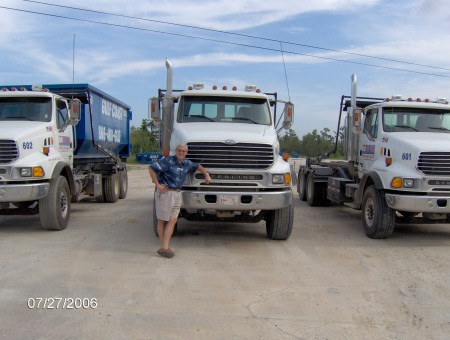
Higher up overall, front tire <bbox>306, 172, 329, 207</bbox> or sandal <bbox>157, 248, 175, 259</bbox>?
front tire <bbox>306, 172, 329, 207</bbox>

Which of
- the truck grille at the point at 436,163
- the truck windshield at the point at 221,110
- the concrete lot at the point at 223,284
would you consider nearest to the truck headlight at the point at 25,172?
the concrete lot at the point at 223,284

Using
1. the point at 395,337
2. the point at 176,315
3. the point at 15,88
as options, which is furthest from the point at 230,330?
the point at 15,88

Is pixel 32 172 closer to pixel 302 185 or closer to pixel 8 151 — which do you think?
pixel 8 151

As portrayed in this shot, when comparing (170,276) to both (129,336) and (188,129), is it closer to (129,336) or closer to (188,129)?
(129,336)

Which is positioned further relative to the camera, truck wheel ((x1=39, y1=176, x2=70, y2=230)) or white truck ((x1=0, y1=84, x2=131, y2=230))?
truck wheel ((x1=39, y1=176, x2=70, y2=230))

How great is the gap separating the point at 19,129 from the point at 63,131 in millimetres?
1367

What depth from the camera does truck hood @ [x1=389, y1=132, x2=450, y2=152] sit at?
25.8ft

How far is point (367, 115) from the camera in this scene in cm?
972

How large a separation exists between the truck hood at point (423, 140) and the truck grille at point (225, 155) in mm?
2831

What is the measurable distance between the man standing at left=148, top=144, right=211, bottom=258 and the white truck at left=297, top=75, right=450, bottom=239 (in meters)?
3.68

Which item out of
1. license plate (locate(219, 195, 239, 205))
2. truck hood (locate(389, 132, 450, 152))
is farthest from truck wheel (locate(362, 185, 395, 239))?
license plate (locate(219, 195, 239, 205))

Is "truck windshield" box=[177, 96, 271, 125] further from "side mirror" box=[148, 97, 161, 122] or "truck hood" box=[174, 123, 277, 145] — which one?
"side mirror" box=[148, 97, 161, 122]

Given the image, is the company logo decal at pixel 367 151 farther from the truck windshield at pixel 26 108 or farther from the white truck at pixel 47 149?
the truck windshield at pixel 26 108

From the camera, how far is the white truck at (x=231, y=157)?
7086mm
